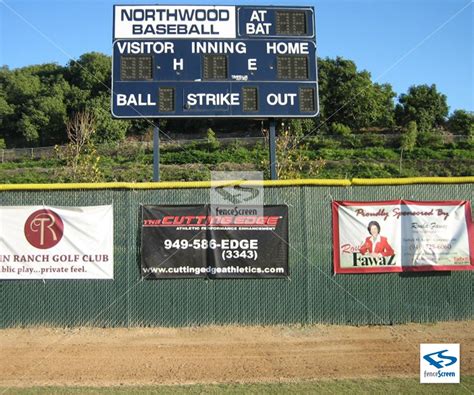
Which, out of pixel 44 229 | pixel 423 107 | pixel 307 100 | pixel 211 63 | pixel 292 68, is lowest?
pixel 44 229

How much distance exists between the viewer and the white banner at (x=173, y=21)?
11.3 meters

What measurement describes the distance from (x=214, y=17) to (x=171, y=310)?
6.44 metres

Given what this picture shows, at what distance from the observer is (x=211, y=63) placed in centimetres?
1144

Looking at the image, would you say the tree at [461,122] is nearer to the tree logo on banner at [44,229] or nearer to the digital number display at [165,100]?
the digital number display at [165,100]

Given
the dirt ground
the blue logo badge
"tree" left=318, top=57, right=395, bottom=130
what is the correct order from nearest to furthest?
1. the dirt ground
2. the blue logo badge
3. "tree" left=318, top=57, right=395, bottom=130

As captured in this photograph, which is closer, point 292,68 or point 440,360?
point 440,360

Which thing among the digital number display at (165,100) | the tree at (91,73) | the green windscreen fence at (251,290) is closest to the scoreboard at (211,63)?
the digital number display at (165,100)

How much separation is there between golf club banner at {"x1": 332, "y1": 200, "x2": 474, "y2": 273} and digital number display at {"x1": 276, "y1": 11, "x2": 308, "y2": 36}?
4402 mm

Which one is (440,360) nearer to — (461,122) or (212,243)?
(212,243)

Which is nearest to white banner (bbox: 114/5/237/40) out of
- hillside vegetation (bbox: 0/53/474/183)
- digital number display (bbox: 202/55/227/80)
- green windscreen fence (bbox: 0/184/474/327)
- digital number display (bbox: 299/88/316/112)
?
digital number display (bbox: 202/55/227/80)

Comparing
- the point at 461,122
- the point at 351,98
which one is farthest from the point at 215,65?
the point at 461,122

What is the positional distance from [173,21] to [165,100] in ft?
5.80

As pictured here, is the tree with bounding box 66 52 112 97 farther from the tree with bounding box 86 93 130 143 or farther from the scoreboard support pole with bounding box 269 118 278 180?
the scoreboard support pole with bounding box 269 118 278 180

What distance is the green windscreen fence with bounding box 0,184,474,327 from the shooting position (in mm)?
9305
